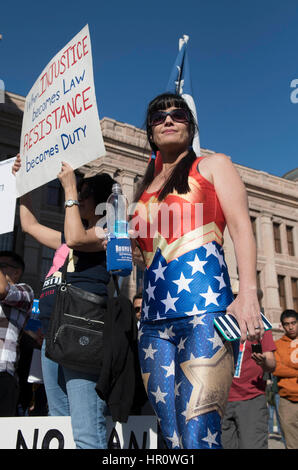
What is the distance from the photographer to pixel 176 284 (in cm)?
189

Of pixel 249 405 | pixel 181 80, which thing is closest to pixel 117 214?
pixel 181 80

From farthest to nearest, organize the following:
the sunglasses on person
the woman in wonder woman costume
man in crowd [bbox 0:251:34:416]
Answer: the sunglasses on person, man in crowd [bbox 0:251:34:416], the woman in wonder woman costume

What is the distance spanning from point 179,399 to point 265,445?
9.97 feet

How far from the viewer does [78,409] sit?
2.29 m

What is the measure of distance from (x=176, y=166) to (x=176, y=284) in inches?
24.2

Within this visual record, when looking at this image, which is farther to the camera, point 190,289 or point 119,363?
point 119,363

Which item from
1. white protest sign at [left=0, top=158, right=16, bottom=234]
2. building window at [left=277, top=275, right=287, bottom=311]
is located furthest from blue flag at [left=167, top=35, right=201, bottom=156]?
building window at [left=277, top=275, right=287, bottom=311]

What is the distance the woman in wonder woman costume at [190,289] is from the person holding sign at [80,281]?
0.38 meters

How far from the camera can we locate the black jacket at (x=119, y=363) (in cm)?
233

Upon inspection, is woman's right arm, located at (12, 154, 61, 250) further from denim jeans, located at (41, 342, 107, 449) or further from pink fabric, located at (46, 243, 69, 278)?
denim jeans, located at (41, 342, 107, 449)

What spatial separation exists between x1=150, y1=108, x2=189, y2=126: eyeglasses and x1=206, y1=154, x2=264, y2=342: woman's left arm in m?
0.31

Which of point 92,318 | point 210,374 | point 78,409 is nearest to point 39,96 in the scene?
point 92,318

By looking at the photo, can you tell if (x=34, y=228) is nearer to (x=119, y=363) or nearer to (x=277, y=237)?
(x=119, y=363)

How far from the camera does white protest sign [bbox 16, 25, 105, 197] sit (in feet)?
8.98
